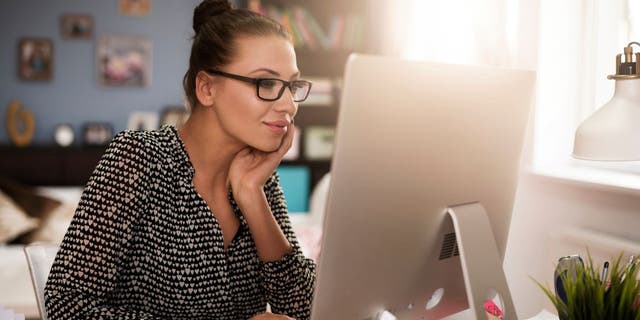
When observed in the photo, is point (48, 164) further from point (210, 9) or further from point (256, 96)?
point (256, 96)

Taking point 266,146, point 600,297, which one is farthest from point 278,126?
point 600,297

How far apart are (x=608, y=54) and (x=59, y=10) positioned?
3247 mm

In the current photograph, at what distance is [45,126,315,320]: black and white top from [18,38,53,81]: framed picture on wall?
113 inches

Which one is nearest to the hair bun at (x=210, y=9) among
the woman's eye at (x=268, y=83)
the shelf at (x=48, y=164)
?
the woman's eye at (x=268, y=83)

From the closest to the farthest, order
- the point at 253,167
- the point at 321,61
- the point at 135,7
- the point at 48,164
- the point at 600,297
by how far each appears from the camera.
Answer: the point at 600,297
the point at 253,167
the point at 48,164
the point at 135,7
the point at 321,61

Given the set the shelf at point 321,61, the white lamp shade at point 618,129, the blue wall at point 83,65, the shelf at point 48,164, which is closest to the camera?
the white lamp shade at point 618,129

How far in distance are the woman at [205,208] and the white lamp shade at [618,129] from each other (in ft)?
1.91

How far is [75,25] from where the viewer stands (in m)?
3.85

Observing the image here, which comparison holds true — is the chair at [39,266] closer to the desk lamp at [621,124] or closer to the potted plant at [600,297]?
the potted plant at [600,297]

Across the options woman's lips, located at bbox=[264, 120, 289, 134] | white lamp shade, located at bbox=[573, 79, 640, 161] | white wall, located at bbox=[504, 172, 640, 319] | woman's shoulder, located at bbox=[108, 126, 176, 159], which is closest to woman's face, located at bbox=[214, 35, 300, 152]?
woman's lips, located at bbox=[264, 120, 289, 134]

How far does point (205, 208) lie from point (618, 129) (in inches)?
31.3

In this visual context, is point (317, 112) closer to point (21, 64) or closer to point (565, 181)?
point (21, 64)

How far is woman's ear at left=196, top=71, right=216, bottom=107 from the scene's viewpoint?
1.33 m

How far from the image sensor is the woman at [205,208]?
1145mm
